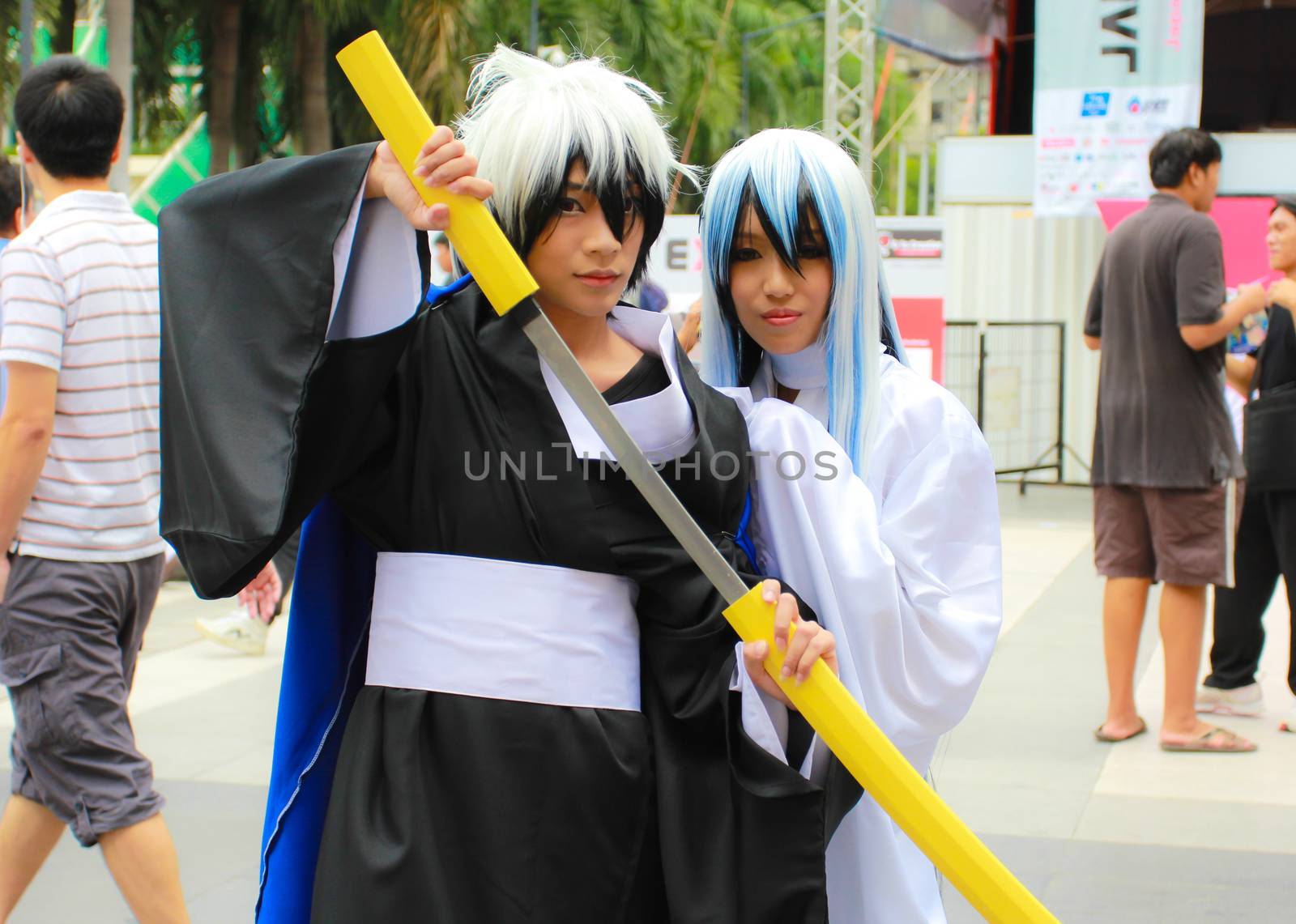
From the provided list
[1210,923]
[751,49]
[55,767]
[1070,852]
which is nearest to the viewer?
[55,767]

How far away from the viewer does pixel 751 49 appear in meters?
37.3

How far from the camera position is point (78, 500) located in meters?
3.06

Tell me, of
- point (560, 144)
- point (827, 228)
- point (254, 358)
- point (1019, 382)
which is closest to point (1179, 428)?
point (827, 228)

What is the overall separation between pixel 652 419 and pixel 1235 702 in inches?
167

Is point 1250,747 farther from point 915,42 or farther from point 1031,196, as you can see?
point 915,42

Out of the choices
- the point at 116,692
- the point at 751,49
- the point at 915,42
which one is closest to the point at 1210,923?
the point at 116,692

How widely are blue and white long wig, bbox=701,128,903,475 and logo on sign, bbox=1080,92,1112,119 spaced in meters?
9.77

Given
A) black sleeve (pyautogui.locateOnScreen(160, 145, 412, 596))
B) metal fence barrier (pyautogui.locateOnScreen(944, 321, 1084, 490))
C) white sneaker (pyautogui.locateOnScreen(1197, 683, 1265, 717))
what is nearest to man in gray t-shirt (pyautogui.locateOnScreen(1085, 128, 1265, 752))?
white sneaker (pyautogui.locateOnScreen(1197, 683, 1265, 717))

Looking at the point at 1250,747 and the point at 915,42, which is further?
the point at 915,42

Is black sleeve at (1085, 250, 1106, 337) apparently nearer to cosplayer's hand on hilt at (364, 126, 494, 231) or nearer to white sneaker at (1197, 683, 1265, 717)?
white sneaker at (1197, 683, 1265, 717)

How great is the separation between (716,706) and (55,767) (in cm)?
167

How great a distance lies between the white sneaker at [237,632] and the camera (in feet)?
20.4

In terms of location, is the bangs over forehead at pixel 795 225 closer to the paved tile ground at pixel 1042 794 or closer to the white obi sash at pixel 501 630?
the white obi sash at pixel 501 630

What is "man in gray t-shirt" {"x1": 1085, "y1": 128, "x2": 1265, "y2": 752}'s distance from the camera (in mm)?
4840
